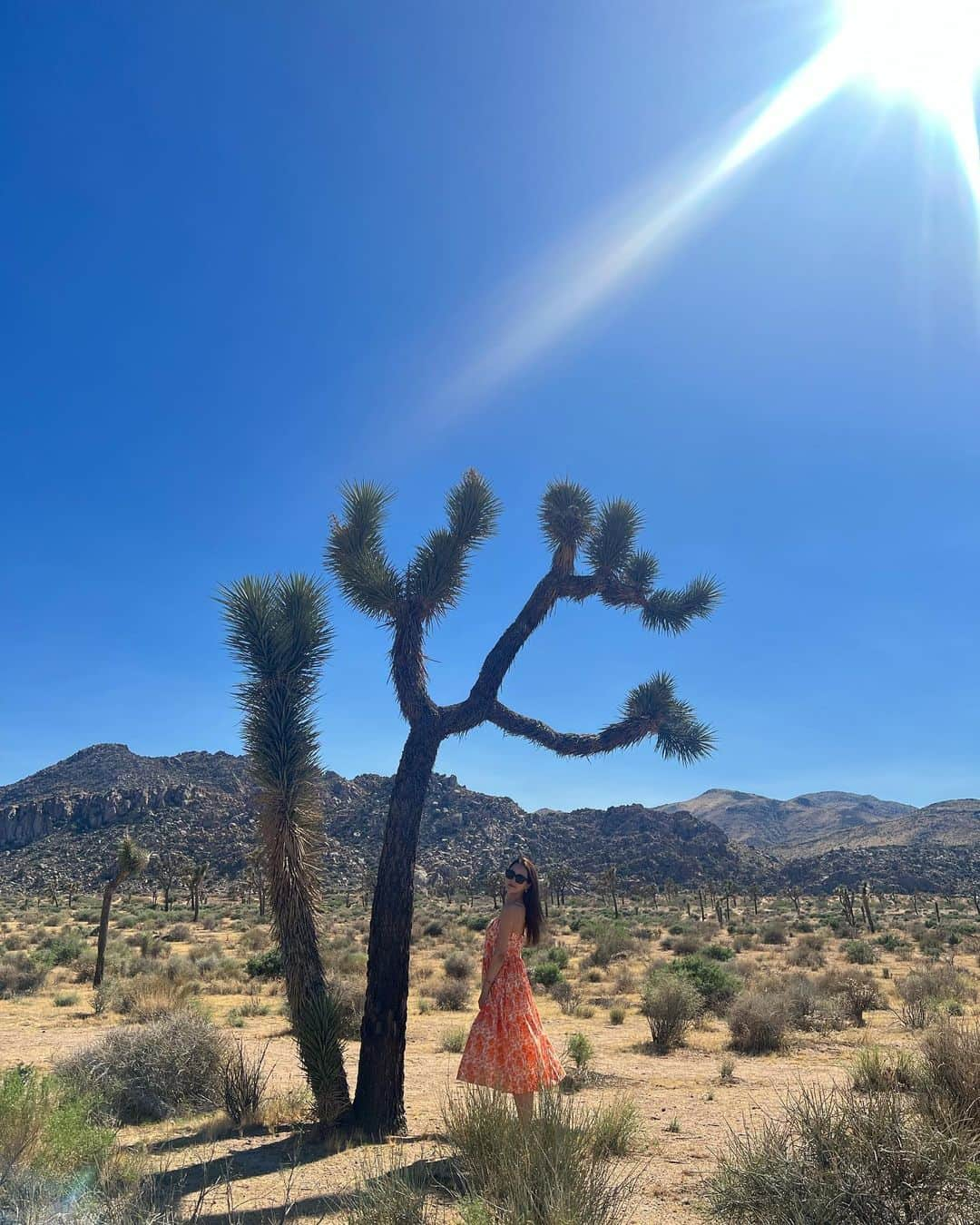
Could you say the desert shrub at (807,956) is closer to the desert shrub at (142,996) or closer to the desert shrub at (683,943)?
the desert shrub at (683,943)

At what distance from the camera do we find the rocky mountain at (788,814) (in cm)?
12081

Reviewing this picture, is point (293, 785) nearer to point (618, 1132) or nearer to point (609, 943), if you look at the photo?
point (618, 1132)

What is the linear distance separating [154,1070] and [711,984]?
10.5 metres

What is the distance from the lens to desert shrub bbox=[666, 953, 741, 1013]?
50.0 ft

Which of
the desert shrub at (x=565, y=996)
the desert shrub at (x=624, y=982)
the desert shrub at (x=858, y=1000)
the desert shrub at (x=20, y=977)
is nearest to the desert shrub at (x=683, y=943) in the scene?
the desert shrub at (x=624, y=982)

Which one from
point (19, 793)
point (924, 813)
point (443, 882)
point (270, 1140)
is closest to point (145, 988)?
point (270, 1140)

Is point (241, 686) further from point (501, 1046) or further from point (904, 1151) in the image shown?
point (904, 1151)

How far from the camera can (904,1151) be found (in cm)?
371

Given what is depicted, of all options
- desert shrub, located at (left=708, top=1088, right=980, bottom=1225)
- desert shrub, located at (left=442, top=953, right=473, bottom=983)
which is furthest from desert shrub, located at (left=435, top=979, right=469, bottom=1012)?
desert shrub, located at (left=708, top=1088, right=980, bottom=1225)

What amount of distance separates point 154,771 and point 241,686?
72.7 meters

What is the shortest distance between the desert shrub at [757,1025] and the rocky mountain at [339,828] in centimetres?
4253

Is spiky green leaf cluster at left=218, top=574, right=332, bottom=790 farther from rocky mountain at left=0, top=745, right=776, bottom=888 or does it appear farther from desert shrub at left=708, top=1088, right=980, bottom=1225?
rocky mountain at left=0, top=745, right=776, bottom=888

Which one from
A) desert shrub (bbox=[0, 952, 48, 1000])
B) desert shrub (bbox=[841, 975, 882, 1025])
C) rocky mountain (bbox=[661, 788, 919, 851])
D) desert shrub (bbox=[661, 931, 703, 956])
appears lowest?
desert shrub (bbox=[841, 975, 882, 1025])

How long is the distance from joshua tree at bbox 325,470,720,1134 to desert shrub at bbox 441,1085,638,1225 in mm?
2571
